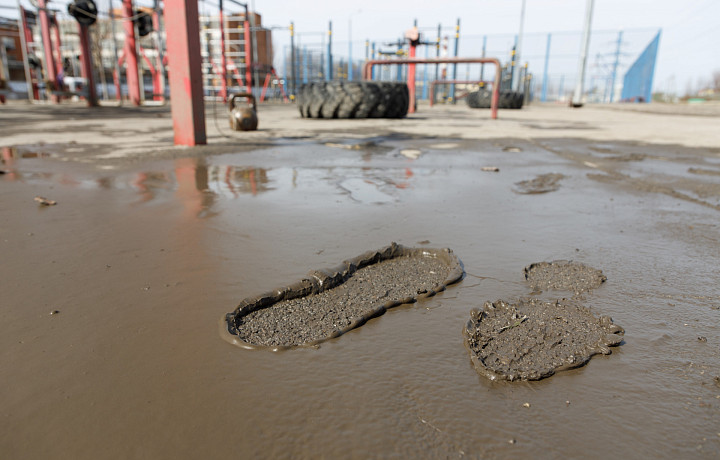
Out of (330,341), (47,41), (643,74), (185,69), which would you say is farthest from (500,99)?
(330,341)

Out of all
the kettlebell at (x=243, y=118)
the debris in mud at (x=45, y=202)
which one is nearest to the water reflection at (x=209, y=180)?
the debris in mud at (x=45, y=202)

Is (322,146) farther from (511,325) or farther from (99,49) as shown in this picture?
(99,49)

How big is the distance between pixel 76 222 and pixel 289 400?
70.0 inches

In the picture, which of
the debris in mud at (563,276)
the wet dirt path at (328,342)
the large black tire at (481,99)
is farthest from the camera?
the large black tire at (481,99)

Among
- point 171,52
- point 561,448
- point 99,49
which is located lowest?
point 561,448

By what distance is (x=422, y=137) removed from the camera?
658 centimetres

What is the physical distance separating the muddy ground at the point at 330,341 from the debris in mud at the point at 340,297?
57 millimetres

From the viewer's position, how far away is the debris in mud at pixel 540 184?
309 centimetres

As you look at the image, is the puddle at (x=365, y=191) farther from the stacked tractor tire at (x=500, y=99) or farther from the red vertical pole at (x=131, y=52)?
the stacked tractor tire at (x=500, y=99)

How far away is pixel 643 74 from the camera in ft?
75.4

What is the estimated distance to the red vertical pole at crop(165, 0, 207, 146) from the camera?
4750 millimetres

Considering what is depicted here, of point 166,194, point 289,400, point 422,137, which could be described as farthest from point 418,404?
point 422,137

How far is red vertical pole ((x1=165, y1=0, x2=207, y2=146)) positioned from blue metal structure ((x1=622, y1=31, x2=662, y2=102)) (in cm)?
2389

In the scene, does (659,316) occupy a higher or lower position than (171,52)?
lower
